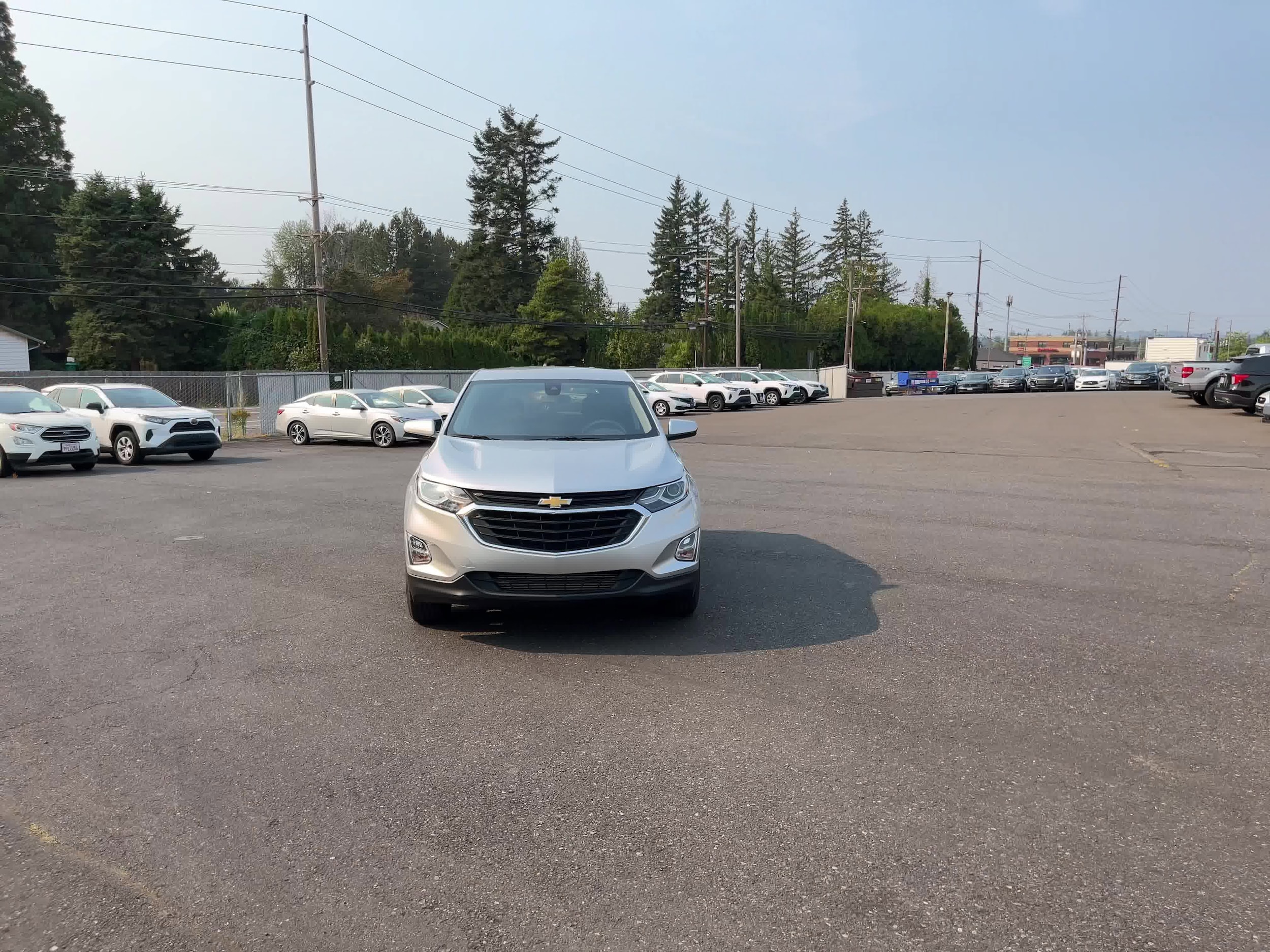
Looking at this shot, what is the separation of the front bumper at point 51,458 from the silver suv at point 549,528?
1266cm

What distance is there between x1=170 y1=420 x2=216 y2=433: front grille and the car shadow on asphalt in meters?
14.1

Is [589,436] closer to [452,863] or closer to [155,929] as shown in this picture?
[452,863]

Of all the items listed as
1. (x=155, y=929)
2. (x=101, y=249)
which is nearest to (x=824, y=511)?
(x=155, y=929)

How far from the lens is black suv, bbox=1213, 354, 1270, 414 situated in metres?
24.7

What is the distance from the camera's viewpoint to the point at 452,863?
3.22 m

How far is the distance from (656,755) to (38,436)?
608 inches

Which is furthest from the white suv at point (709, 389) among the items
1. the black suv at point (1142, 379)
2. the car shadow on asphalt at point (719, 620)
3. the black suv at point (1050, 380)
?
the car shadow on asphalt at point (719, 620)

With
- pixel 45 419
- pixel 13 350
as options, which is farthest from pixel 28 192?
pixel 45 419

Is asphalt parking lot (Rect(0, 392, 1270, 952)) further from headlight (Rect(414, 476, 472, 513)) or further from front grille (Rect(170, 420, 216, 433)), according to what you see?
front grille (Rect(170, 420, 216, 433))

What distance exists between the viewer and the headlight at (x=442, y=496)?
5555mm

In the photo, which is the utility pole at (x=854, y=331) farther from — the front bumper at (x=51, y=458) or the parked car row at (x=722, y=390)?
the front bumper at (x=51, y=458)

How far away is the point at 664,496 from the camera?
18.9 ft

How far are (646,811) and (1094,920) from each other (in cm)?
159

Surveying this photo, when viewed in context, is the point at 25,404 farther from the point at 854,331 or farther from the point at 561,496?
the point at 854,331
